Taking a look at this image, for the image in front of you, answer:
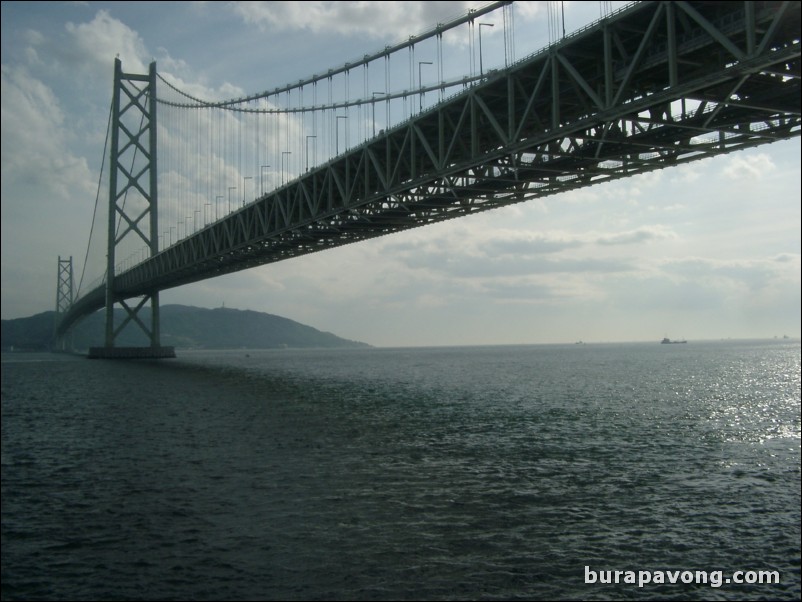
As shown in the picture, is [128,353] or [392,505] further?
[128,353]

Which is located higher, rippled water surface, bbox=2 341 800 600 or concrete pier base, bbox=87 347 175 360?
concrete pier base, bbox=87 347 175 360

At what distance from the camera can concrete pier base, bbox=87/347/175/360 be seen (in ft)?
336

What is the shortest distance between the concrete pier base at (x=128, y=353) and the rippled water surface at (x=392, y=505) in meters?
73.5

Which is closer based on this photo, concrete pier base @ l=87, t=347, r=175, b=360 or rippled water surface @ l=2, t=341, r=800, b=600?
rippled water surface @ l=2, t=341, r=800, b=600

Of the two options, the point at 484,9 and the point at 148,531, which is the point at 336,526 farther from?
the point at 484,9

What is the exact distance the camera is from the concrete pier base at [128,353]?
10231 cm

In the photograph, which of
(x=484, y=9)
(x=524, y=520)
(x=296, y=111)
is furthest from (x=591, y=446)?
(x=296, y=111)

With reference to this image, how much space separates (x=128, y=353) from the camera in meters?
102

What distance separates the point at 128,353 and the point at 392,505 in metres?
96.0

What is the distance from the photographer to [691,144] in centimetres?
2630

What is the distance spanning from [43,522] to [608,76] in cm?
2005

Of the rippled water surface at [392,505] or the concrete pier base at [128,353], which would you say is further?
the concrete pier base at [128,353]

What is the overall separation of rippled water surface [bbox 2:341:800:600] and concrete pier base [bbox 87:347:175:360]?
73482mm

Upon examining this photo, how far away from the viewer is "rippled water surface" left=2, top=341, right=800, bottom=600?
11.0m
